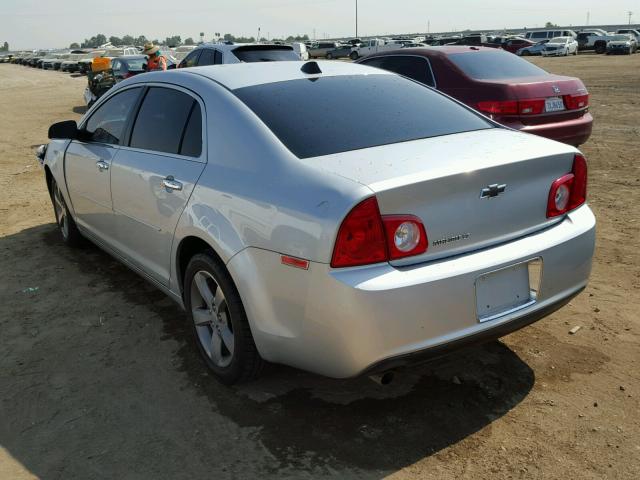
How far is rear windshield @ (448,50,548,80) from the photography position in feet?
24.0

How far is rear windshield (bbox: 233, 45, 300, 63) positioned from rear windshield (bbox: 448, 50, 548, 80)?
4689 mm

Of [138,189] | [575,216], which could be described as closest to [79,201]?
[138,189]

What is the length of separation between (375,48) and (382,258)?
50.9 metres

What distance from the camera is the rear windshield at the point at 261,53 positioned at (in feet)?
37.5

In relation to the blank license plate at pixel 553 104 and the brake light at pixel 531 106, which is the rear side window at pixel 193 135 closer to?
the brake light at pixel 531 106

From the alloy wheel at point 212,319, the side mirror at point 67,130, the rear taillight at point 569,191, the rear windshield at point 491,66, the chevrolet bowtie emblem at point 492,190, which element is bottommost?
the alloy wheel at point 212,319

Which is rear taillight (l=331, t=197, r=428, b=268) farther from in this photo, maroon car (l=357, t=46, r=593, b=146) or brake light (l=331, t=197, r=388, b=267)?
maroon car (l=357, t=46, r=593, b=146)

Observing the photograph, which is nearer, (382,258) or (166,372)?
(382,258)

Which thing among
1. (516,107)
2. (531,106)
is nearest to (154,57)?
(516,107)

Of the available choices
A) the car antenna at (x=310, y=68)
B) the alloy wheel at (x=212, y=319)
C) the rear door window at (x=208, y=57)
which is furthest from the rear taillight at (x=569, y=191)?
the rear door window at (x=208, y=57)

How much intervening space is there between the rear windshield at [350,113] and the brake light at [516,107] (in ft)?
10.8

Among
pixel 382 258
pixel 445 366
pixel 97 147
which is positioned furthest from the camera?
pixel 97 147

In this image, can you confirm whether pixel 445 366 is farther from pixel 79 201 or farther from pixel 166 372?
pixel 79 201

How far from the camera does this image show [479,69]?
24.3 ft
